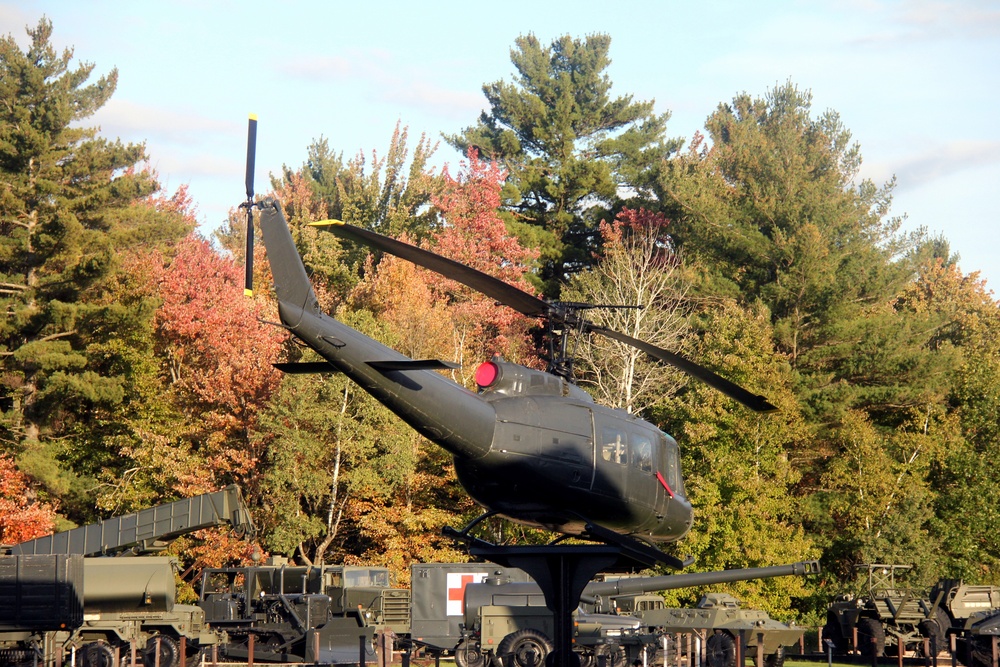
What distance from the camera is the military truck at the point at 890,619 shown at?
94.8ft

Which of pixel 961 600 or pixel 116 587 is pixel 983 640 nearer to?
pixel 961 600

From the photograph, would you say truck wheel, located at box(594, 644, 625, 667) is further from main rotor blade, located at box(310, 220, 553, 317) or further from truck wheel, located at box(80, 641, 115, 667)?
truck wheel, located at box(80, 641, 115, 667)

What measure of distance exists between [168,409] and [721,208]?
23.1 meters

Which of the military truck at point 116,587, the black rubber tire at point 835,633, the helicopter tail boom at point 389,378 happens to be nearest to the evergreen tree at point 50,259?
the military truck at point 116,587

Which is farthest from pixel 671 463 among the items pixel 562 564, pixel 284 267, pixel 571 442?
pixel 284 267

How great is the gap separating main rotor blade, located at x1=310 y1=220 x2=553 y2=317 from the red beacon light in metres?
0.97

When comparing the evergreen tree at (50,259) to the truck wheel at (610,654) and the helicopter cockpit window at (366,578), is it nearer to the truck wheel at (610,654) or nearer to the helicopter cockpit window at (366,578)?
the helicopter cockpit window at (366,578)

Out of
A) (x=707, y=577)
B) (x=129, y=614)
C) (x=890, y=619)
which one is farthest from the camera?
(x=890, y=619)

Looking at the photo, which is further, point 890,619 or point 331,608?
point 890,619

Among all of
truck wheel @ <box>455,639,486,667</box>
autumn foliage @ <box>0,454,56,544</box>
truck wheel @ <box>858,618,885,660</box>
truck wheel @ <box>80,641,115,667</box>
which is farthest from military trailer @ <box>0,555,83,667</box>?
truck wheel @ <box>858,618,885,660</box>

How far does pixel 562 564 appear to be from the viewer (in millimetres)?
14148

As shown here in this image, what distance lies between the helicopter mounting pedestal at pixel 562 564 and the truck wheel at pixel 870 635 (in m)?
16.6

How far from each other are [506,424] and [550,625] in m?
8.10

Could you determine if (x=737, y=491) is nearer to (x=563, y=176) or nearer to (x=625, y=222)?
(x=625, y=222)
